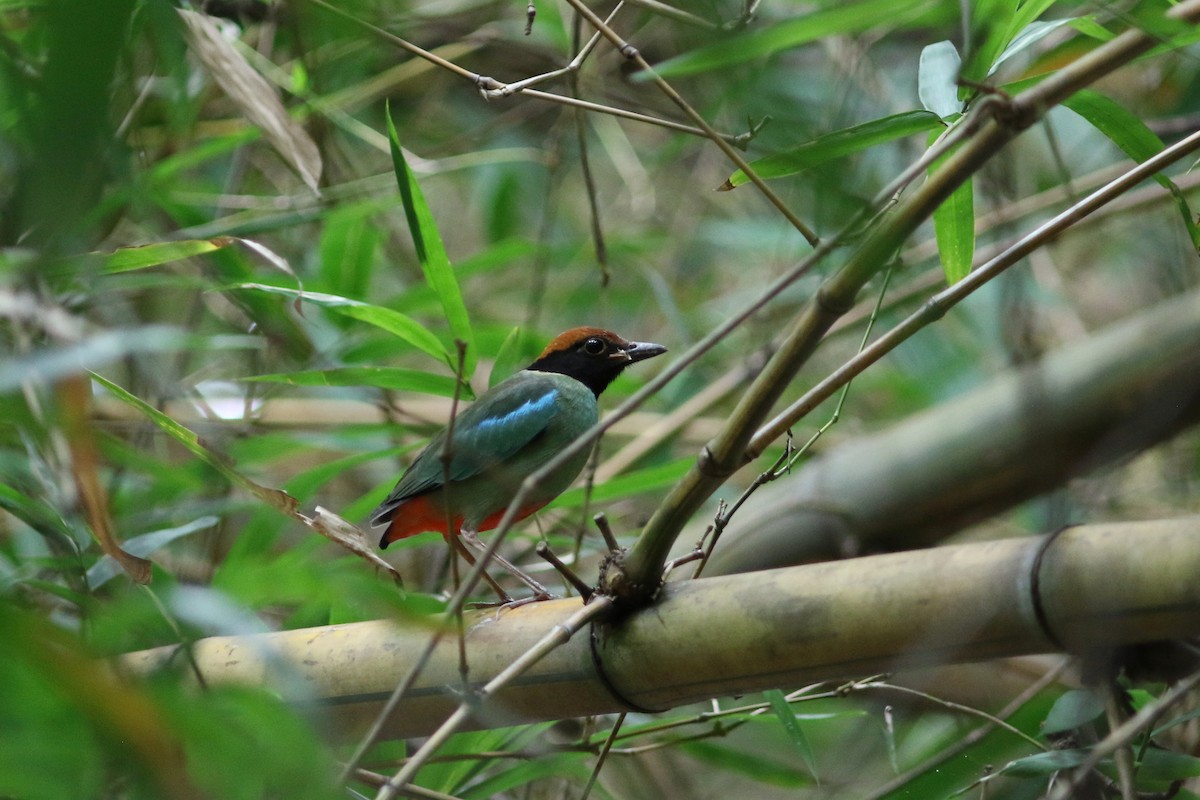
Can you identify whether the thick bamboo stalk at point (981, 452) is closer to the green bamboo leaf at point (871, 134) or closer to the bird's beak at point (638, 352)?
the bird's beak at point (638, 352)

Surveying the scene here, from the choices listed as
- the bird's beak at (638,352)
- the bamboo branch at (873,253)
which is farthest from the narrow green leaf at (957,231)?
the bird's beak at (638,352)

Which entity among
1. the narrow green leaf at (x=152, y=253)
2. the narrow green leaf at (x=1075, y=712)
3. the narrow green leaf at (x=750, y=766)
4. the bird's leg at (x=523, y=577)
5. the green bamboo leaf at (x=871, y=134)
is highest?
the green bamboo leaf at (x=871, y=134)

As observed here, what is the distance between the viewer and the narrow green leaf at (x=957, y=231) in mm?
1895

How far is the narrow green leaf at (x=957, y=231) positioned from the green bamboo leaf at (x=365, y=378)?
1.00 meters

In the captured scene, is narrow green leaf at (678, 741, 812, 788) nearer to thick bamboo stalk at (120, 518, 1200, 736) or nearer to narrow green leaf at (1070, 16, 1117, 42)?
thick bamboo stalk at (120, 518, 1200, 736)

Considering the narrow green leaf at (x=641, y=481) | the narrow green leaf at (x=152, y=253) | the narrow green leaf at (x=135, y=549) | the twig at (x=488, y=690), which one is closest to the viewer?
the twig at (x=488, y=690)

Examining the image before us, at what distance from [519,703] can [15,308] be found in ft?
3.48

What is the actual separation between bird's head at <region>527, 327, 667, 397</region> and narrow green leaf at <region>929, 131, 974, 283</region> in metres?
1.66

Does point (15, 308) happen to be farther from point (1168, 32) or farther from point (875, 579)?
point (1168, 32)

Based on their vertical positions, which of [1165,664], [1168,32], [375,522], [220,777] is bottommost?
[375,522]

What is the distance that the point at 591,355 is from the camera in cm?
357

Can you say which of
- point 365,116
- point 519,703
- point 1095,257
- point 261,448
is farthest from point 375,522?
point 1095,257

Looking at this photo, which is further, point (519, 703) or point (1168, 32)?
point (519, 703)

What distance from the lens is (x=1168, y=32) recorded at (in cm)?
109
